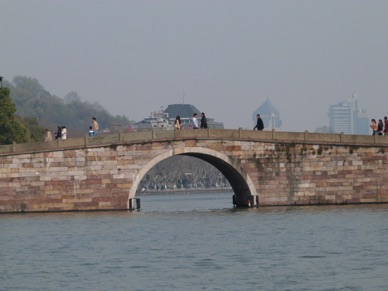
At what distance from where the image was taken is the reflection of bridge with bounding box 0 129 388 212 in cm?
4988

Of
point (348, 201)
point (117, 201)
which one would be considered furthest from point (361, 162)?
point (117, 201)

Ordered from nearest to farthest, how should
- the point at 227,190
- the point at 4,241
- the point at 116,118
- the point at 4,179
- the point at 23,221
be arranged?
the point at 4,241, the point at 23,221, the point at 4,179, the point at 227,190, the point at 116,118

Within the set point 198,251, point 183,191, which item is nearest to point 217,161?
point 198,251

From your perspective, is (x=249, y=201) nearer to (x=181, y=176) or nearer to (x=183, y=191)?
(x=183, y=191)

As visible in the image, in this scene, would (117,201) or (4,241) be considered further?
(117,201)

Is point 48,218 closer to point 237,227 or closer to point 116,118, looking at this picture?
point 237,227

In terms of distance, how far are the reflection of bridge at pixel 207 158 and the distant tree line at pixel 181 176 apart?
326ft

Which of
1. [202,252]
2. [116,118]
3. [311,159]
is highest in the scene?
[116,118]

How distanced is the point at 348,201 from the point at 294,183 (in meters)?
2.47

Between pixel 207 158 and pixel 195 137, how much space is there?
255cm

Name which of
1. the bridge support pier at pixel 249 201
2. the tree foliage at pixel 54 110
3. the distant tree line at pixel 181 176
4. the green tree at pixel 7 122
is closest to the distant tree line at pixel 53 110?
the tree foliage at pixel 54 110

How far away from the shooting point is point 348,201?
52094 mm

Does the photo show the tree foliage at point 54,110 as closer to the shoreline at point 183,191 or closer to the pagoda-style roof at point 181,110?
the pagoda-style roof at point 181,110

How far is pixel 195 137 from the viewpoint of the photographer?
50750 mm
